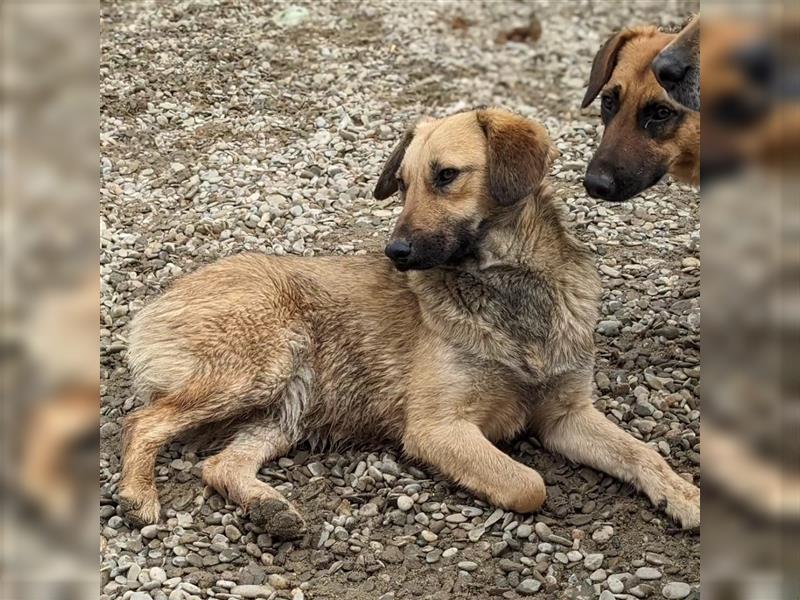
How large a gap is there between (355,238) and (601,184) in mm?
2386

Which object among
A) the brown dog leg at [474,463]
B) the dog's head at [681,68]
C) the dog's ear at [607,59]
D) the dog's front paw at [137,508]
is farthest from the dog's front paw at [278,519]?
the dog's ear at [607,59]

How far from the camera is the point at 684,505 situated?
418 centimetres

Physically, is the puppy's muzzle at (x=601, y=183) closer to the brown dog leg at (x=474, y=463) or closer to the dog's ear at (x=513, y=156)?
the dog's ear at (x=513, y=156)

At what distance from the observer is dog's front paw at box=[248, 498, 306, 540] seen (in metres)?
4.08

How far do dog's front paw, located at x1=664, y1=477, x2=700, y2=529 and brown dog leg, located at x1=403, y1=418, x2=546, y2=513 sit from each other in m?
0.61

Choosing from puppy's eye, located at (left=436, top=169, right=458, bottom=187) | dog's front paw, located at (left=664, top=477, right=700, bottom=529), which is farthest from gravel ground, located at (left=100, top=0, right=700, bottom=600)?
puppy's eye, located at (left=436, top=169, right=458, bottom=187)

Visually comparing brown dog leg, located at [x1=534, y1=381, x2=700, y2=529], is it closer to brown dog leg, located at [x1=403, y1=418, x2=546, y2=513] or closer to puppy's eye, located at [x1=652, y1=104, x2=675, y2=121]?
brown dog leg, located at [x1=403, y1=418, x2=546, y2=513]

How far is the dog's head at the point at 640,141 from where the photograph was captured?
5082 millimetres

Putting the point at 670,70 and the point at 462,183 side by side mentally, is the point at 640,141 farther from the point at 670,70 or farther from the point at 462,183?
the point at 670,70

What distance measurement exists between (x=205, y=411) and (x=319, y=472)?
2.31 feet
